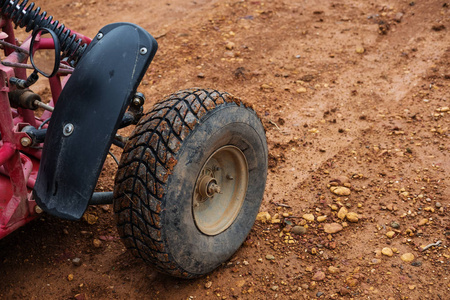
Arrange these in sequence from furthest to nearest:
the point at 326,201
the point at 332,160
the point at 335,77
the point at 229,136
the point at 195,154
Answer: the point at 335,77, the point at 332,160, the point at 326,201, the point at 229,136, the point at 195,154

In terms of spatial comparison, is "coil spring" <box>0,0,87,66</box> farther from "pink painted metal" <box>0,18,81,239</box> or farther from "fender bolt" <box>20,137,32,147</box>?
"fender bolt" <box>20,137,32,147</box>

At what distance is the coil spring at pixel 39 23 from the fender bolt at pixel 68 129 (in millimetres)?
640

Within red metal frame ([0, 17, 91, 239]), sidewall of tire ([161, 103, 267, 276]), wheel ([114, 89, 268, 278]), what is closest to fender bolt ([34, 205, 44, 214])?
red metal frame ([0, 17, 91, 239])

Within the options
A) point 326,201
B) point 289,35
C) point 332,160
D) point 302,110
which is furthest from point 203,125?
point 289,35

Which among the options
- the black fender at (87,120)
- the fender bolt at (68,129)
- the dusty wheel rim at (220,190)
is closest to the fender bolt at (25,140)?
the black fender at (87,120)

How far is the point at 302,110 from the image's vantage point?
15.9ft

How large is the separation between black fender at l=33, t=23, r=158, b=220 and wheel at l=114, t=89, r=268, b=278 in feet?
0.78

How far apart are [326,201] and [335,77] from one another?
6.74 feet

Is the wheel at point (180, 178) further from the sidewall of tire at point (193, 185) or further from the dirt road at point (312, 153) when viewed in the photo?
the dirt road at point (312, 153)

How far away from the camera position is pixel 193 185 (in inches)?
101

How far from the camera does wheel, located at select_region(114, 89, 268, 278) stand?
96.7 inches

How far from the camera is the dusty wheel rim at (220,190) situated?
9.39ft

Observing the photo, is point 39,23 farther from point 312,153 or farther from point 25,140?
point 312,153

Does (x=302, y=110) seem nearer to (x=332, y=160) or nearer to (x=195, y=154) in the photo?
(x=332, y=160)
